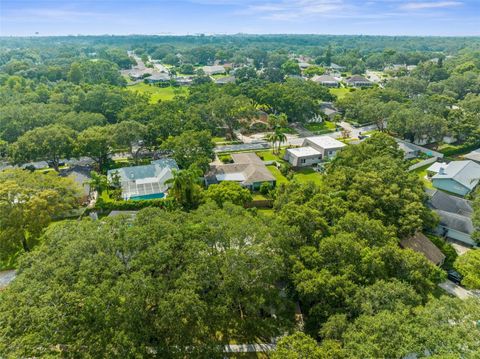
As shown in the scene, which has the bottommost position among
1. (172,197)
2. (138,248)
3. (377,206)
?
(172,197)

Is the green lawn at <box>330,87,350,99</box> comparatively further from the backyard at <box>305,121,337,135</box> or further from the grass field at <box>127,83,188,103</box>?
the grass field at <box>127,83,188,103</box>

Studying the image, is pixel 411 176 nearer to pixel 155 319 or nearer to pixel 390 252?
pixel 390 252

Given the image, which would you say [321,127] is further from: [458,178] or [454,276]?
[454,276]

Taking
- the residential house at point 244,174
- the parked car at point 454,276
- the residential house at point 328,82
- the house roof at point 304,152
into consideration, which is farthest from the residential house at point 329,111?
the parked car at point 454,276

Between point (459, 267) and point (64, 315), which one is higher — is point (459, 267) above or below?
below

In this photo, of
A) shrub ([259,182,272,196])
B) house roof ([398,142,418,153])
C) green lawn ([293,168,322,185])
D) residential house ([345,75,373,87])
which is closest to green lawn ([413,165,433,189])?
house roof ([398,142,418,153])

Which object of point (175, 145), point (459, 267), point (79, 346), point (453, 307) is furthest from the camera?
point (175, 145)

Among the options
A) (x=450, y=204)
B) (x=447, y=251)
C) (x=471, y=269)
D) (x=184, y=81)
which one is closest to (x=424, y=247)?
(x=447, y=251)

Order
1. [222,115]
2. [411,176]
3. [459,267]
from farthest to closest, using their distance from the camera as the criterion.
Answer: [222,115] < [411,176] < [459,267]

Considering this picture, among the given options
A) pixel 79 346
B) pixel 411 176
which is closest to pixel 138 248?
pixel 79 346
